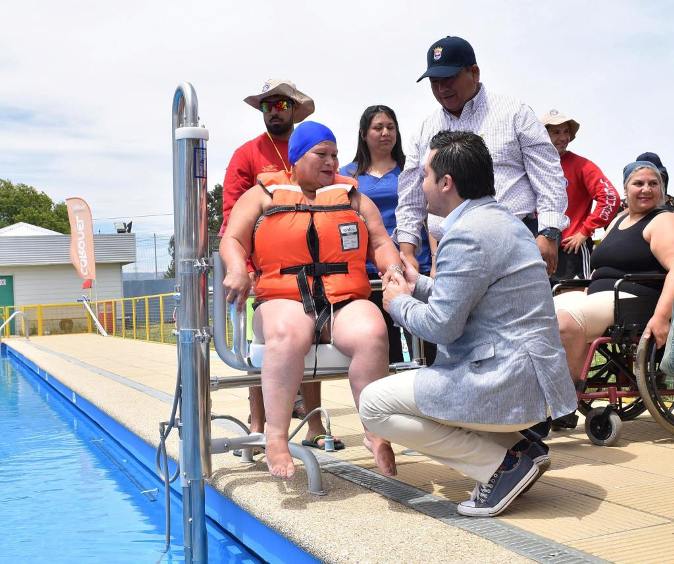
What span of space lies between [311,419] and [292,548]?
1.50m

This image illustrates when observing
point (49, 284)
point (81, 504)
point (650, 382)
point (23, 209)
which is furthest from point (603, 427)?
point (23, 209)

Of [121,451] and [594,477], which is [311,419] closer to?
[594,477]

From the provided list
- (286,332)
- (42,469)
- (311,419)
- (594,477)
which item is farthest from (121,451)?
(594,477)

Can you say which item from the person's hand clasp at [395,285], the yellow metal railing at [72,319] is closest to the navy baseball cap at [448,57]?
the person's hand clasp at [395,285]

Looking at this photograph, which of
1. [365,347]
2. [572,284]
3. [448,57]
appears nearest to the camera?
[365,347]

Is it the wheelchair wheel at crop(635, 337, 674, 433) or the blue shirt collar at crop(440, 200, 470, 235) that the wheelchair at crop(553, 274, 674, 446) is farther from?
the blue shirt collar at crop(440, 200, 470, 235)

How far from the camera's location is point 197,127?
3047mm

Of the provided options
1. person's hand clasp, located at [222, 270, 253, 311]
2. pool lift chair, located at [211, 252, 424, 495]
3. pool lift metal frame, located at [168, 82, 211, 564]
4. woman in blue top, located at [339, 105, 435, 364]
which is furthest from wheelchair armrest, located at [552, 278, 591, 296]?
pool lift metal frame, located at [168, 82, 211, 564]

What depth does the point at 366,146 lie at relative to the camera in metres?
4.50

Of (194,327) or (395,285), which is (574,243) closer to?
(395,285)

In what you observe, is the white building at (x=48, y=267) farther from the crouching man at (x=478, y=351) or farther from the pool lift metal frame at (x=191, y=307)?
the crouching man at (x=478, y=351)

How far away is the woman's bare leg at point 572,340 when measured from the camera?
3842 mm

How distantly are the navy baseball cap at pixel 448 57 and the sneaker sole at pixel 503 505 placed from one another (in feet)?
5.68

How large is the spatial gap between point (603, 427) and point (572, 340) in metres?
0.43
